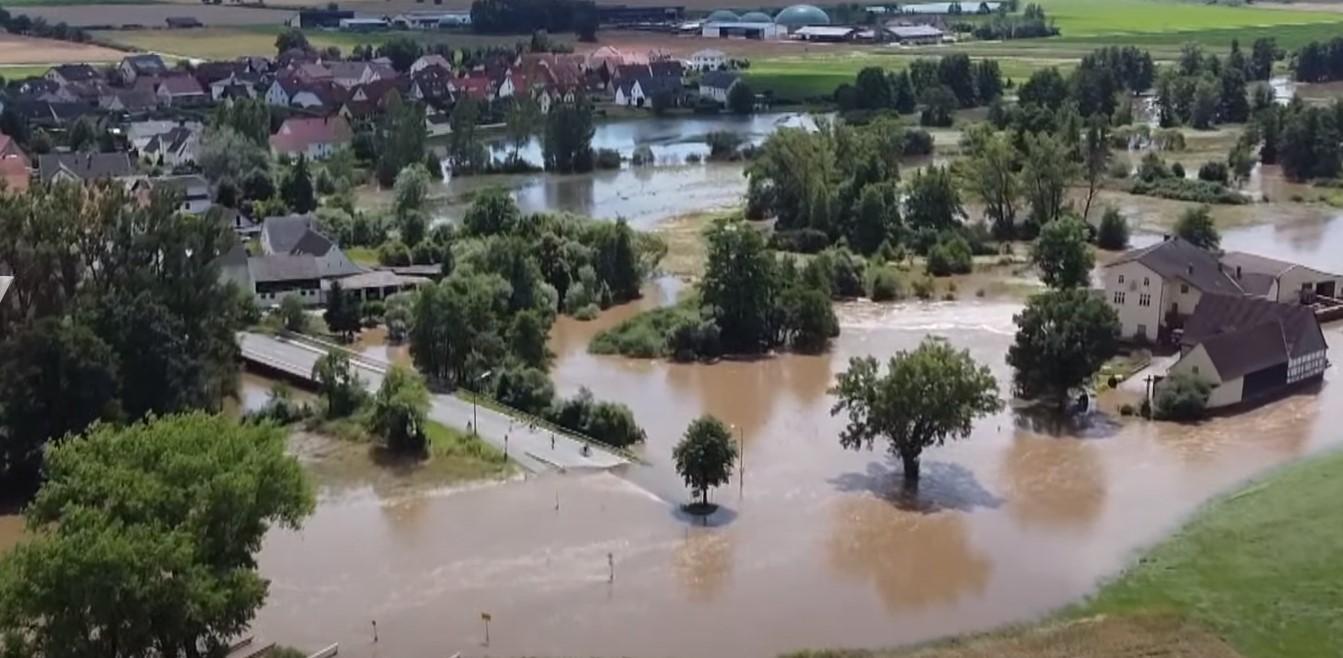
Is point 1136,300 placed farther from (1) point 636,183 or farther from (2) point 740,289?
(1) point 636,183

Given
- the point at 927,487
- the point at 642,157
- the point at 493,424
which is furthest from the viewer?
the point at 642,157

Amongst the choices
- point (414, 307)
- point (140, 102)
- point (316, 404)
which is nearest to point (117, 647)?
point (316, 404)

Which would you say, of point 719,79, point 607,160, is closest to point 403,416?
point 607,160

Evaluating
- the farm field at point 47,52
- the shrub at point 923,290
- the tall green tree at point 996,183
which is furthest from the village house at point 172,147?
the farm field at point 47,52

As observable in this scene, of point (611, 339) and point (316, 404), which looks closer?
point (316, 404)

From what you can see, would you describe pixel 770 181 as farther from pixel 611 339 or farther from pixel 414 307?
pixel 414 307

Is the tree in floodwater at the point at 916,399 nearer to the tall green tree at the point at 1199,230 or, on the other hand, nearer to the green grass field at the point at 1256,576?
the green grass field at the point at 1256,576

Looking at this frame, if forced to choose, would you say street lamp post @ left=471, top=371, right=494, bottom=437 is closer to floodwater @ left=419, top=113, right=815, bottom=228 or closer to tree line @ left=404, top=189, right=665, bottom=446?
tree line @ left=404, top=189, right=665, bottom=446
